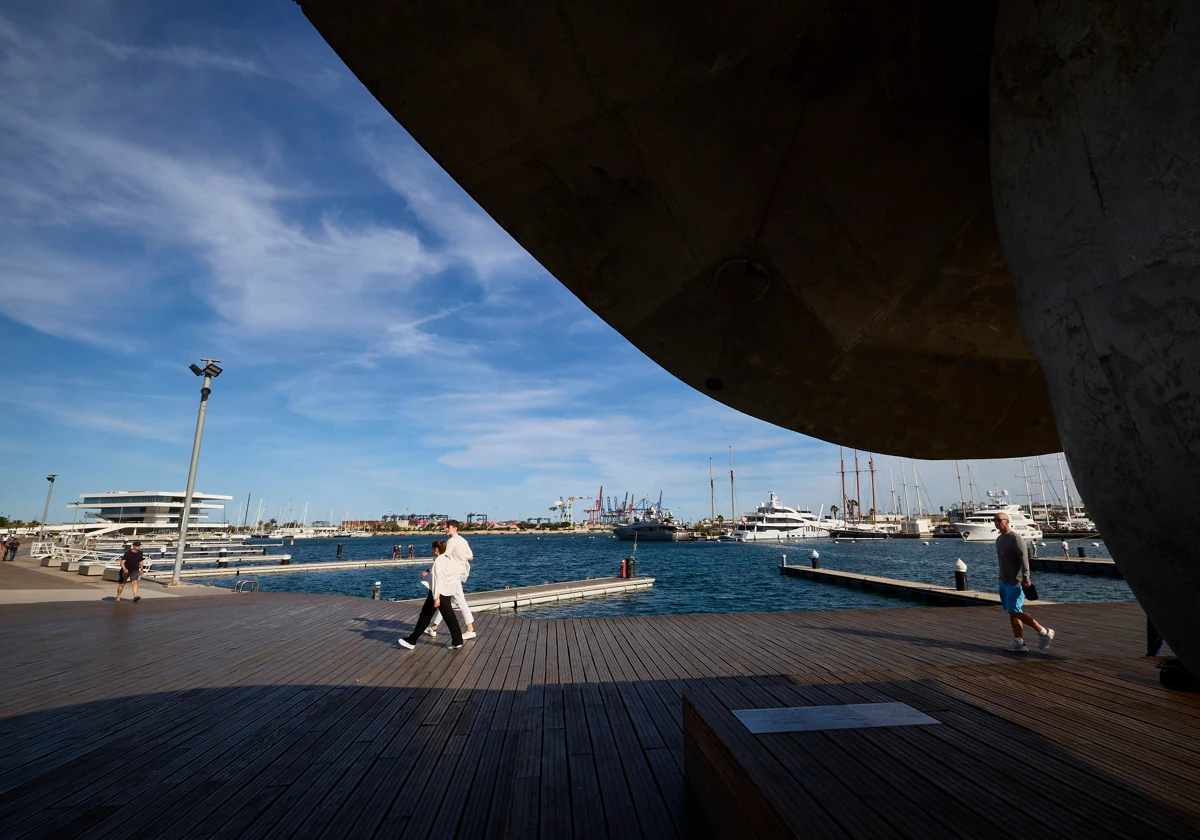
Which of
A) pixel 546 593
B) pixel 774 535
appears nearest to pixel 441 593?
pixel 546 593

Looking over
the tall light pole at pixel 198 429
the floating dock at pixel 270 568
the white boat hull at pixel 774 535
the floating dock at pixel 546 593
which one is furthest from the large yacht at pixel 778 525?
the tall light pole at pixel 198 429

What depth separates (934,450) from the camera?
3289 mm

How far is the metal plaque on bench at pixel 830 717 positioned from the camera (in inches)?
122

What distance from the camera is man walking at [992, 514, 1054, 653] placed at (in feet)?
23.9

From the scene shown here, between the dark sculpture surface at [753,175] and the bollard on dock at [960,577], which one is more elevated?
the dark sculpture surface at [753,175]

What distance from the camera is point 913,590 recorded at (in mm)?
18156

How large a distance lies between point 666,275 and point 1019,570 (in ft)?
24.1

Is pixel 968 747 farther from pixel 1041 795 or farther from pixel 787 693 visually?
pixel 787 693

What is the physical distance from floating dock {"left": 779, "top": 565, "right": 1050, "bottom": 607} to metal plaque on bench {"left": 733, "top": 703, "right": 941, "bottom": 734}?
12034mm

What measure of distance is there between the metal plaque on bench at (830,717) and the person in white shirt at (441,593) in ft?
18.2

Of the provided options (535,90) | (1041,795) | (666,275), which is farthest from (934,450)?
(535,90)

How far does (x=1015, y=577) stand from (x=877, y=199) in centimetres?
710

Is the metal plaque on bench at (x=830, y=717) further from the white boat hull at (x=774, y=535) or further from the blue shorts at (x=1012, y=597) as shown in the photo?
the white boat hull at (x=774, y=535)

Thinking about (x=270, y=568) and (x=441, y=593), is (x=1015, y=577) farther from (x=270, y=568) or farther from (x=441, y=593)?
(x=270, y=568)
